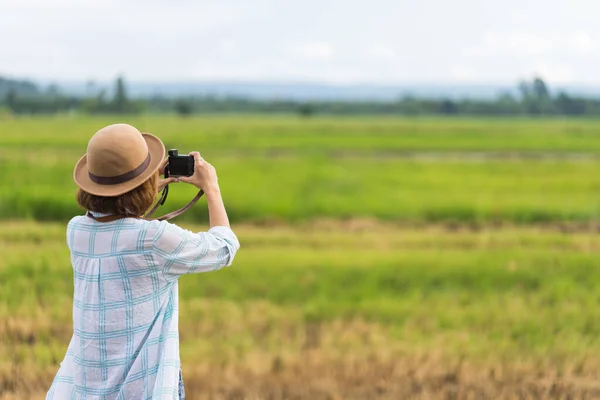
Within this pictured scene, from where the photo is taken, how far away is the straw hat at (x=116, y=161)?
2.22 metres

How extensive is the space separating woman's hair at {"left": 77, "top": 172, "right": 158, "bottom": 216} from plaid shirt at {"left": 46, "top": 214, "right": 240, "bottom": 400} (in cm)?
4

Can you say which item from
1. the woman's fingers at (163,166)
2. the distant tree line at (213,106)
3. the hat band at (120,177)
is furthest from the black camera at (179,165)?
the distant tree line at (213,106)

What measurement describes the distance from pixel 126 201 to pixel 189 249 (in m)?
0.23

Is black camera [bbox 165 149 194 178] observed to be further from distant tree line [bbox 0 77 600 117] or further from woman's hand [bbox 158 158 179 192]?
distant tree line [bbox 0 77 600 117]

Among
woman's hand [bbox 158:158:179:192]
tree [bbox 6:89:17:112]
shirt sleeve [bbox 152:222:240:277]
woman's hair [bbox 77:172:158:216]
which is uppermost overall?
woman's hand [bbox 158:158:179:192]

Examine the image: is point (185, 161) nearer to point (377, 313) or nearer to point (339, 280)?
point (377, 313)

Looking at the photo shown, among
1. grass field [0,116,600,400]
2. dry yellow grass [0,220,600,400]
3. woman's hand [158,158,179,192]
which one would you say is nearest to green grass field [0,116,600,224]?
grass field [0,116,600,400]

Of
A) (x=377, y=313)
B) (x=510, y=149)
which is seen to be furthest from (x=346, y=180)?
(x=510, y=149)

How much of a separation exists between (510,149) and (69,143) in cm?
1915

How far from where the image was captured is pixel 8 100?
88125 mm

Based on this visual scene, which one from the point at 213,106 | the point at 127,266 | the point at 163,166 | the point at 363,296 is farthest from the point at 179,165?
the point at 213,106

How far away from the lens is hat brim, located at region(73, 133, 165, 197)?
2220 mm

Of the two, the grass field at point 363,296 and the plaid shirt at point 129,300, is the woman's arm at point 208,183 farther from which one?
the grass field at point 363,296

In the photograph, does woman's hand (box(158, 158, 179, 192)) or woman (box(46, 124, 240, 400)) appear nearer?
woman (box(46, 124, 240, 400))
